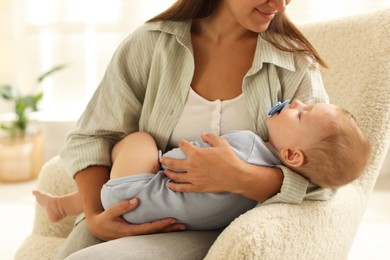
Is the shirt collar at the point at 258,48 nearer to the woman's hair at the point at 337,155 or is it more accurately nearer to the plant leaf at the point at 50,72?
the woman's hair at the point at 337,155

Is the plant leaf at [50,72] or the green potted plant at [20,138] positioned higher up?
the plant leaf at [50,72]

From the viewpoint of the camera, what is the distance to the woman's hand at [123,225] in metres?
1.24

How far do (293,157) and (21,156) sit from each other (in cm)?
225

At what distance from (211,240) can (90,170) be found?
39 cm

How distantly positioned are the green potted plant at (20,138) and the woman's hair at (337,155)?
2163 millimetres

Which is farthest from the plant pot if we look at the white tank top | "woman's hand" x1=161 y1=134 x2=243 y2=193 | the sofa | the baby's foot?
"woman's hand" x1=161 y1=134 x2=243 y2=193

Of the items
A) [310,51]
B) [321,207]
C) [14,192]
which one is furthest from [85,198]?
[14,192]

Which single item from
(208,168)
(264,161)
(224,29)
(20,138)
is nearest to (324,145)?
(264,161)

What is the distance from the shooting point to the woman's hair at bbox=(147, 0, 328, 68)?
1449mm

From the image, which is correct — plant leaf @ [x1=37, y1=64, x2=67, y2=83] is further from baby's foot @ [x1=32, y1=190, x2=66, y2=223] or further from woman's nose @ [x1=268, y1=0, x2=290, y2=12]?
woman's nose @ [x1=268, y1=0, x2=290, y2=12]

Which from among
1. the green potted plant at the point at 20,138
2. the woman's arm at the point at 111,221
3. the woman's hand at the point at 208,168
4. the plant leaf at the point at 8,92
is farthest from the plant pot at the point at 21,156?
the woman's hand at the point at 208,168

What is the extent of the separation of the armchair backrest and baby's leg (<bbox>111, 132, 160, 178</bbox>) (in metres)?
0.54

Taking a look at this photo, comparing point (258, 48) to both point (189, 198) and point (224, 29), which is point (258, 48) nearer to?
point (224, 29)

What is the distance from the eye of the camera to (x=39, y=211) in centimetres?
162
